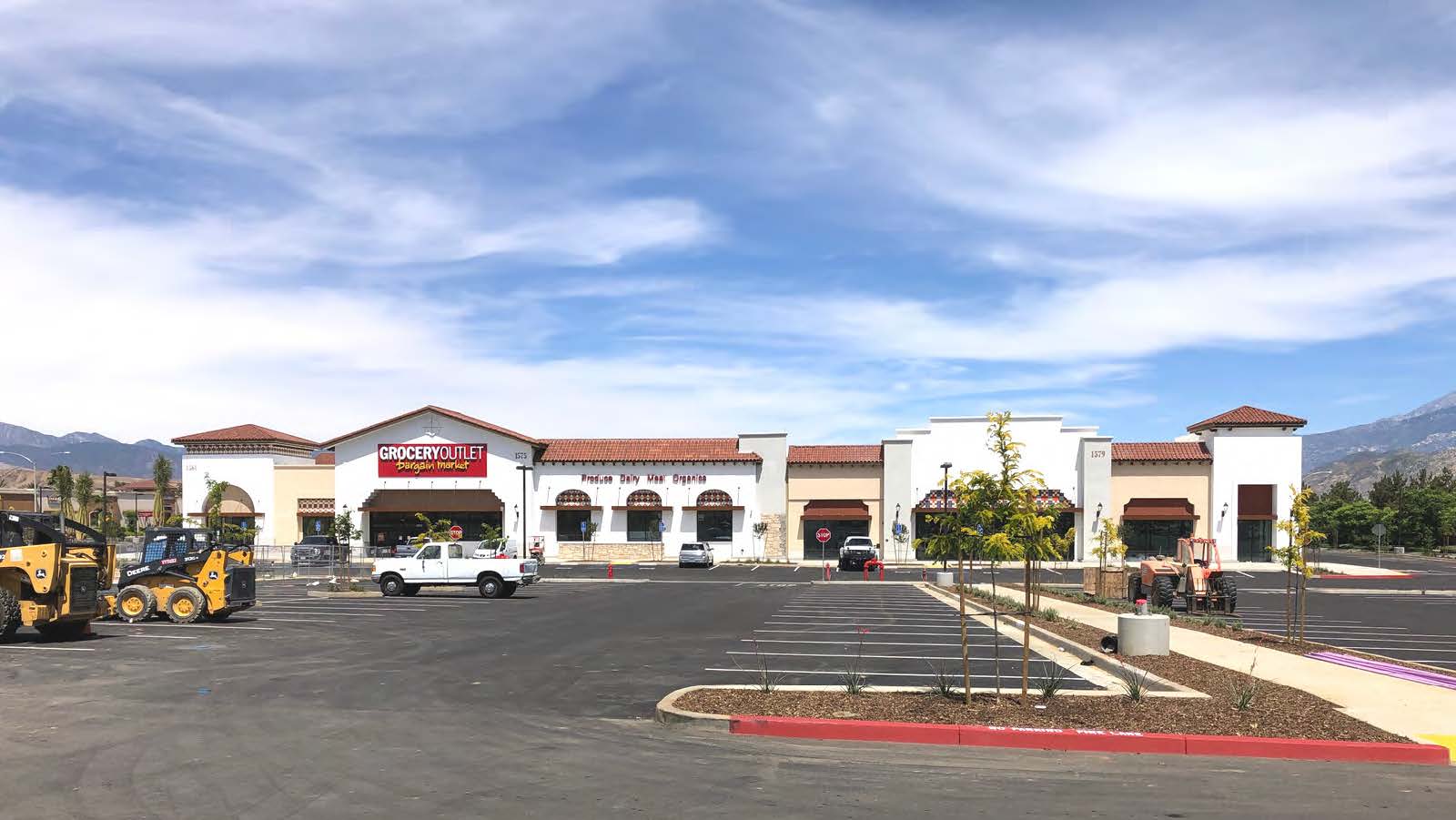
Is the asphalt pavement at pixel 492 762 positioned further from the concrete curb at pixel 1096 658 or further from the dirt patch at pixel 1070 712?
the concrete curb at pixel 1096 658

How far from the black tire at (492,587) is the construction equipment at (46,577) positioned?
13248mm

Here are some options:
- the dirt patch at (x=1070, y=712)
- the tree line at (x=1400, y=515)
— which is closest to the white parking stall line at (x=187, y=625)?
the dirt patch at (x=1070, y=712)

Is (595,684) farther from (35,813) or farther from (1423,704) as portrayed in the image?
(1423,704)

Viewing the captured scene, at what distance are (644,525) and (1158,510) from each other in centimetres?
3331

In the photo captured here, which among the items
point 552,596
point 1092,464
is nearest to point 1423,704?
point 552,596

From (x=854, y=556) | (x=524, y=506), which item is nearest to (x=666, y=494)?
(x=524, y=506)

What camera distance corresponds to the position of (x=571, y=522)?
7269 centimetres

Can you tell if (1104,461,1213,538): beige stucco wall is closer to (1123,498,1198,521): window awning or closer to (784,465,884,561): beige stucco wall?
(1123,498,1198,521): window awning

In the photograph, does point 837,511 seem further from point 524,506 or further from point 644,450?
point 524,506

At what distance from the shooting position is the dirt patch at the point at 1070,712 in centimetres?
1167

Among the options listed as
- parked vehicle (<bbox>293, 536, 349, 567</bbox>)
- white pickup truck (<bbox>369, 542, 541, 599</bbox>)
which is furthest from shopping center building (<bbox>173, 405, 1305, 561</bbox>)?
white pickup truck (<bbox>369, 542, 541, 599</bbox>)

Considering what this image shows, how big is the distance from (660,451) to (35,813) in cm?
6415

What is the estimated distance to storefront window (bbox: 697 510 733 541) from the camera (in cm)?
7150

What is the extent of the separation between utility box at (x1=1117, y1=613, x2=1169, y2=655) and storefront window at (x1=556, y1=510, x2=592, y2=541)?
57068 mm
